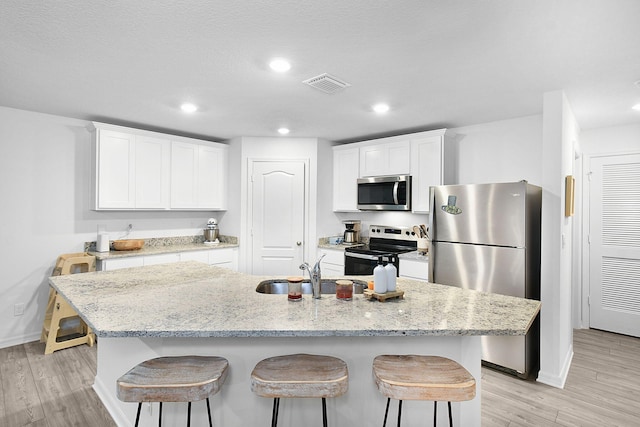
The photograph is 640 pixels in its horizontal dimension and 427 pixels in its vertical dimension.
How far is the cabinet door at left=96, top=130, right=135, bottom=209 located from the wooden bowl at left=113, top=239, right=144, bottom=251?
0.40 m

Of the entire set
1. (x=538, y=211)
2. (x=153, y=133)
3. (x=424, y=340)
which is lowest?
(x=424, y=340)

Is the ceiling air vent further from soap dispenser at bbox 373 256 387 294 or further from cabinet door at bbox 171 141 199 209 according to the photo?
cabinet door at bbox 171 141 199 209

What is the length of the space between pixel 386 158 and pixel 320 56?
2316 mm

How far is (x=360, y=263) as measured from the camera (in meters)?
4.21

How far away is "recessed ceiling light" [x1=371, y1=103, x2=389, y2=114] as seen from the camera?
10.7ft

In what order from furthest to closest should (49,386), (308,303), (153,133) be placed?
(153,133)
(49,386)
(308,303)

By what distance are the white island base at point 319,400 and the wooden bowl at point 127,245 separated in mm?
2660

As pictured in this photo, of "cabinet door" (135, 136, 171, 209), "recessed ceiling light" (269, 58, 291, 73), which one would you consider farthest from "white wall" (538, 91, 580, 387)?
"cabinet door" (135, 136, 171, 209)

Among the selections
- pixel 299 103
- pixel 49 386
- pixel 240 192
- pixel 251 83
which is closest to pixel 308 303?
Result: pixel 251 83

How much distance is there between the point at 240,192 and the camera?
15.4ft

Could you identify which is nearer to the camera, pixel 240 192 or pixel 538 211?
pixel 538 211

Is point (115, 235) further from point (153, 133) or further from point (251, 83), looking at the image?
point (251, 83)

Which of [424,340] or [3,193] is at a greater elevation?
[3,193]

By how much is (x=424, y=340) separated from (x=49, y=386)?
2851mm
